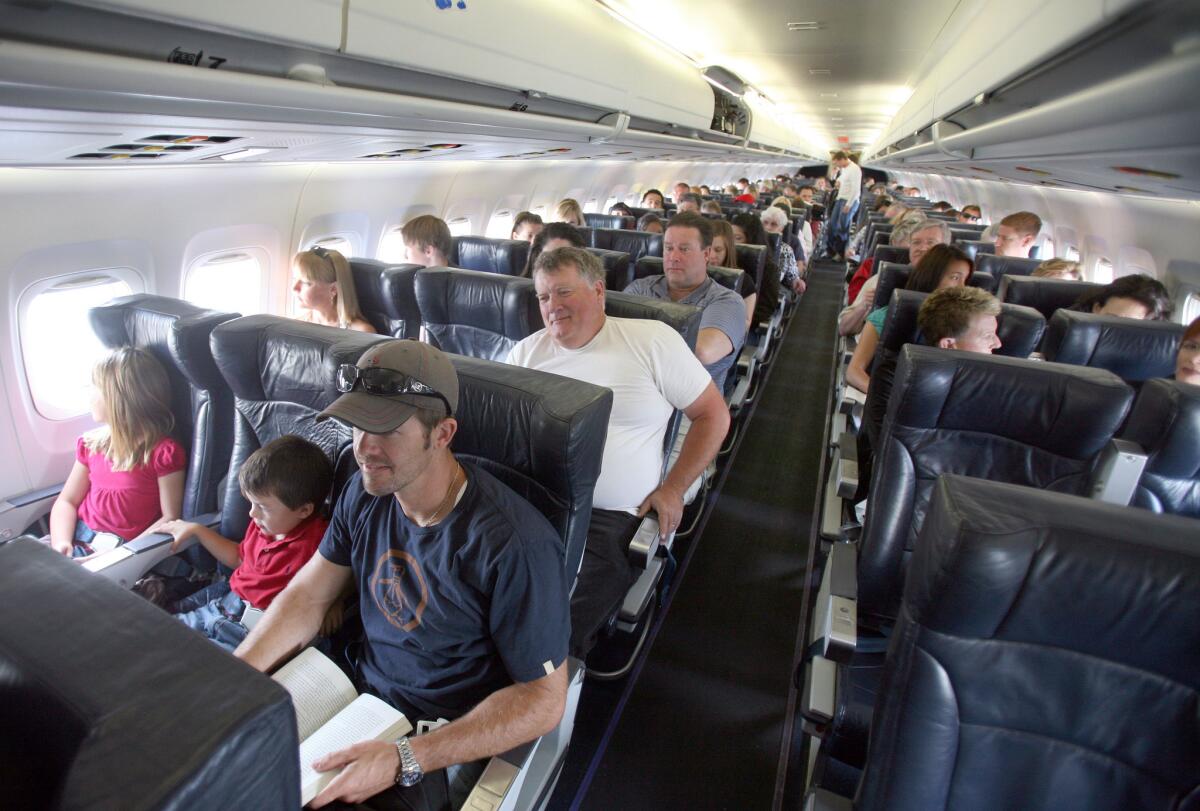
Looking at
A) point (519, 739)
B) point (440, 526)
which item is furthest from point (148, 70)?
point (519, 739)

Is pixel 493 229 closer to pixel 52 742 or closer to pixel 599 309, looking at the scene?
pixel 599 309

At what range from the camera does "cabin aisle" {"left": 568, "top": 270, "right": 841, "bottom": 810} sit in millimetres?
2508

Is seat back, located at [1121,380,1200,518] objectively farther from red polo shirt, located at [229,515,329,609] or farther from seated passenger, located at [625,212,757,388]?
red polo shirt, located at [229,515,329,609]

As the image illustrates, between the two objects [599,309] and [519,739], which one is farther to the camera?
[599,309]

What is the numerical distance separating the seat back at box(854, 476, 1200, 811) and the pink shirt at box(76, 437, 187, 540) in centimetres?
310

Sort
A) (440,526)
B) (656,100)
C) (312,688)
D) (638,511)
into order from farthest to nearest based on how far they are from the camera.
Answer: (656,100) < (638,511) < (312,688) < (440,526)

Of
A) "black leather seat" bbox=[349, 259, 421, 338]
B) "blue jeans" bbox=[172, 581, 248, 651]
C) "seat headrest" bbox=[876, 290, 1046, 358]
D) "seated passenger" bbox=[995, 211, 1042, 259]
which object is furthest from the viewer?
"seated passenger" bbox=[995, 211, 1042, 259]

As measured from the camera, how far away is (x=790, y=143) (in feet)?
47.5

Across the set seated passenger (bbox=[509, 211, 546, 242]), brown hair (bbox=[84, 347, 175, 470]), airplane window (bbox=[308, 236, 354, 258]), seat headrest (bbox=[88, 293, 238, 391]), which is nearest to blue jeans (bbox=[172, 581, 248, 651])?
brown hair (bbox=[84, 347, 175, 470])

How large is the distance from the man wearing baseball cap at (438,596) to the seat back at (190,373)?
130 cm

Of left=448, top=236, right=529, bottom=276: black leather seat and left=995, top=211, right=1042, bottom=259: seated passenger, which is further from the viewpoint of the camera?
left=995, top=211, right=1042, bottom=259: seated passenger

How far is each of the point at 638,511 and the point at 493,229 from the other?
757 centimetres

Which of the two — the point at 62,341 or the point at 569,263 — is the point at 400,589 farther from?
the point at 62,341

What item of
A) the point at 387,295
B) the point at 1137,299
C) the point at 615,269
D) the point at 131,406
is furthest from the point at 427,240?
the point at 1137,299
